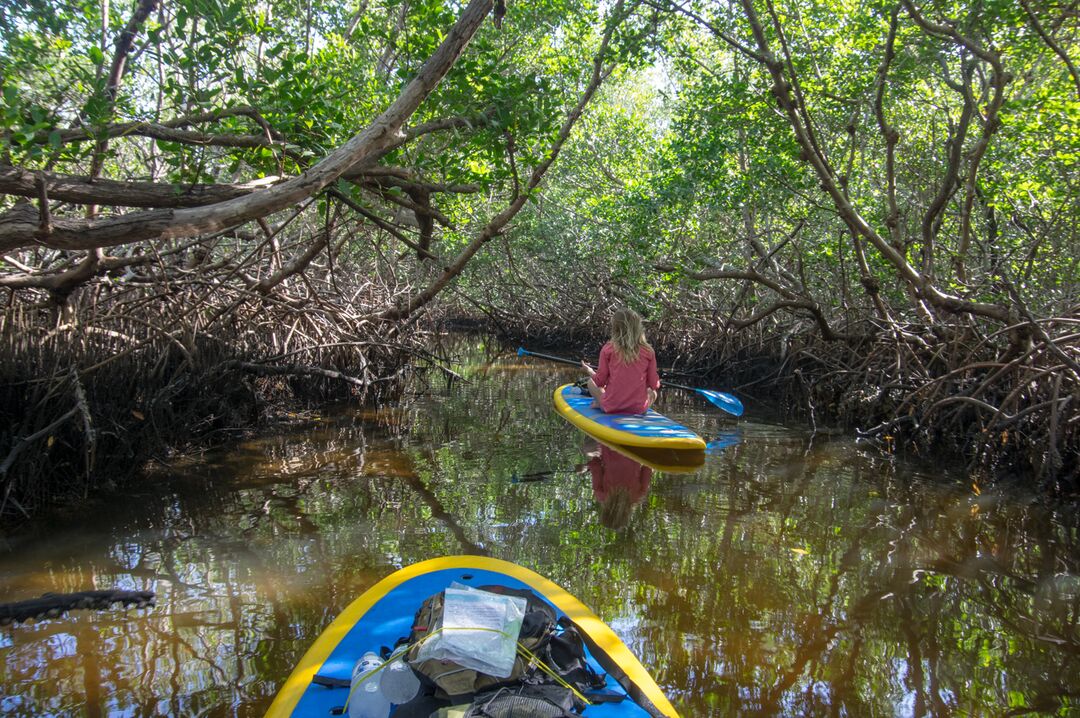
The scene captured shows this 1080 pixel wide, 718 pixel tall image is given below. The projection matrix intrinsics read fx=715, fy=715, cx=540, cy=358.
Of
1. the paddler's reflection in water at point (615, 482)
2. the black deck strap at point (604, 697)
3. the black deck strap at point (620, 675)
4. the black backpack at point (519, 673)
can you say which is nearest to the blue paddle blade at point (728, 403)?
the paddler's reflection in water at point (615, 482)

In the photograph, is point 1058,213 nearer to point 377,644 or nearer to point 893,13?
point 893,13

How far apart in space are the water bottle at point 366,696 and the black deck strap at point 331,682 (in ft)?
0.08

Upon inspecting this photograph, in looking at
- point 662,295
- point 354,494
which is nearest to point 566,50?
point 662,295

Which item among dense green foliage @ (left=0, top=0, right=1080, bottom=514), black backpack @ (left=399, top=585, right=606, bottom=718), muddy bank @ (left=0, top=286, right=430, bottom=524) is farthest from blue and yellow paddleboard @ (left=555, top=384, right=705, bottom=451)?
black backpack @ (left=399, top=585, right=606, bottom=718)

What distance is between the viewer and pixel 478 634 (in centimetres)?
195

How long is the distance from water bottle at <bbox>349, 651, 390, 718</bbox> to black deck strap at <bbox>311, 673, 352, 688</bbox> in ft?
0.08

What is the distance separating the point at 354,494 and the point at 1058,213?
6301 millimetres

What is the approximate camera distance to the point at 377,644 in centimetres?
235

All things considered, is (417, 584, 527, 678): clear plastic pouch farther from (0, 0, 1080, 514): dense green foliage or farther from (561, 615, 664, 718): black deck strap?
(0, 0, 1080, 514): dense green foliage

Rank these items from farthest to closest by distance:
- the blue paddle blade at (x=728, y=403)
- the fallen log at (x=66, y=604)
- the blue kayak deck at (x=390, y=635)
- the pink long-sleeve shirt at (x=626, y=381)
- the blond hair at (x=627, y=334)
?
1. the blue paddle blade at (x=728, y=403)
2. the pink long-sleeve shirt at (x=626, y=381)
3. the blond hair at (x=627, y=334)
4. the fallen log at (x=66, y=604)
5. the blue kayak deck at (x=390, y=635)

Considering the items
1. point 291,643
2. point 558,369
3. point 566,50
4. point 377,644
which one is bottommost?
point 558,369

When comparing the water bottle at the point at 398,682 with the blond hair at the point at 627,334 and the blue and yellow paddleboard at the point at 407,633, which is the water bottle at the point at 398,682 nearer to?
the blue and yellow paddleboard at the point at 407,633

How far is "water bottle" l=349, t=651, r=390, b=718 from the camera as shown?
6.25ft

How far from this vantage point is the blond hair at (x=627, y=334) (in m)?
6.08
